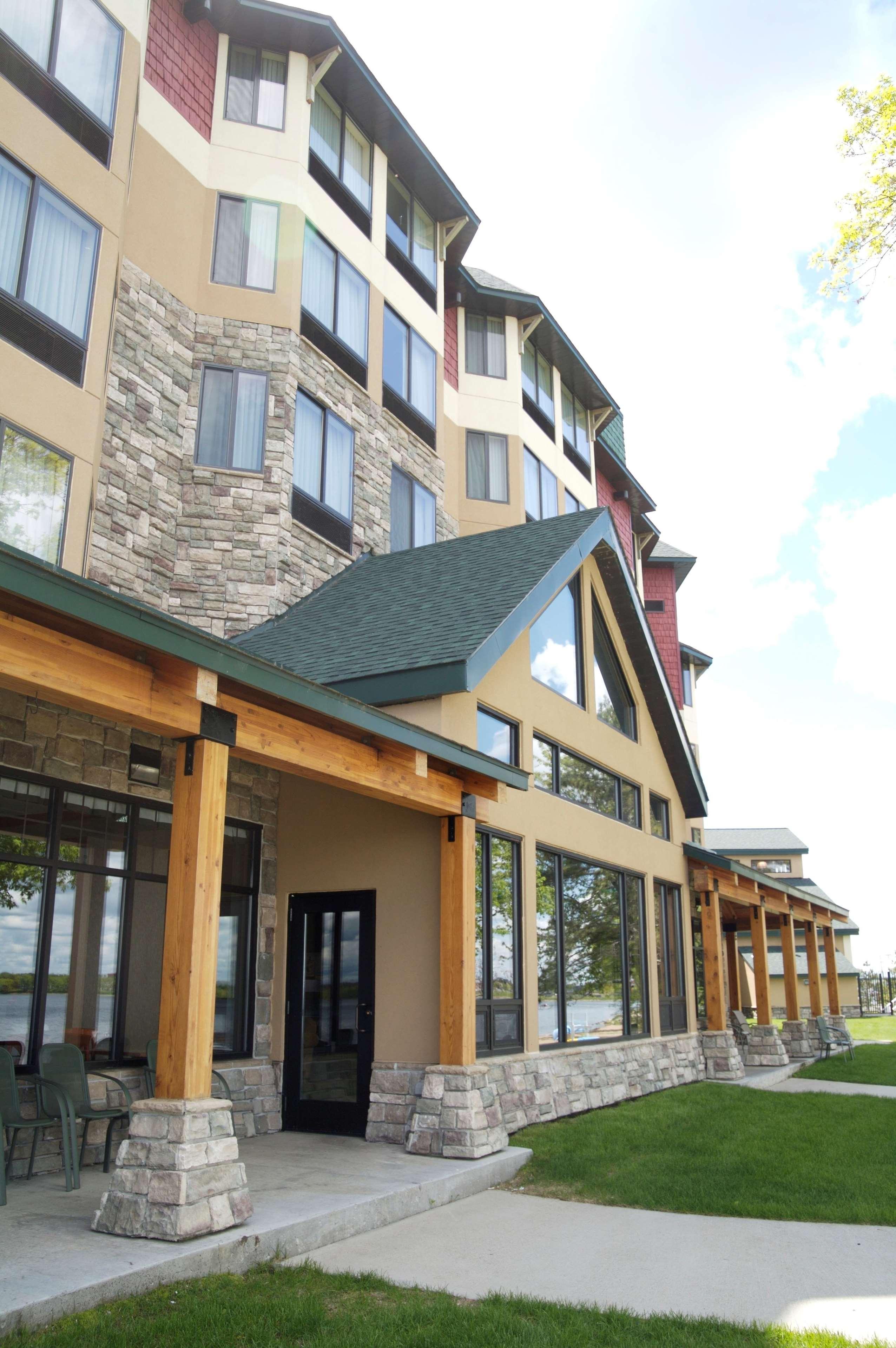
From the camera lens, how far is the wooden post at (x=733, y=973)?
23891 millimetres

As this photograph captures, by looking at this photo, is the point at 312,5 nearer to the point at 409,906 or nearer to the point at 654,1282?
the point at 409,906

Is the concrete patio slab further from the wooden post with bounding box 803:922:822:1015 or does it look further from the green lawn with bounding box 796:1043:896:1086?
the wooden post with bounding box 803:922:822:1015

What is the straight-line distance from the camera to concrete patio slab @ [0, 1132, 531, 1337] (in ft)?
15.1

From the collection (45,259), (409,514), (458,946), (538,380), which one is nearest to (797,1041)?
(409,514)

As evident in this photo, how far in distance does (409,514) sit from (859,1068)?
1179cm

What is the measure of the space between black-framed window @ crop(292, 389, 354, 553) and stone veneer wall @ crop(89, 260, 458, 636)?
0.17 m

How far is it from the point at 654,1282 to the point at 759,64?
10.4 meters

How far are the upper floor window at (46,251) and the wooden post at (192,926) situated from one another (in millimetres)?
5590

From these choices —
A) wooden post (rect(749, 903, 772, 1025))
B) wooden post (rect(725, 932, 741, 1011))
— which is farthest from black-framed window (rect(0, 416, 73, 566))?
wooden post (rect(725, 932, 741, 1011))

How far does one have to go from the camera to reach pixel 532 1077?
10242 millimetres

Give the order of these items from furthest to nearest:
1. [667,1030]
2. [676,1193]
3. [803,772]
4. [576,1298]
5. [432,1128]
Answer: [803,772]
[667,1030]
[432,1128]
[676,1193]
[576,1298]

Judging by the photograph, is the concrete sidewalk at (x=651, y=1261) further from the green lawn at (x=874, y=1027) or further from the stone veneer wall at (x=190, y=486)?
the green lawn at (x=874, y=1027)

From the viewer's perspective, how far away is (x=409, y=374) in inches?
635

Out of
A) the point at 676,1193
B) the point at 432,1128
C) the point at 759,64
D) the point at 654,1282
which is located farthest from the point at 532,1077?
the point at 759,64
